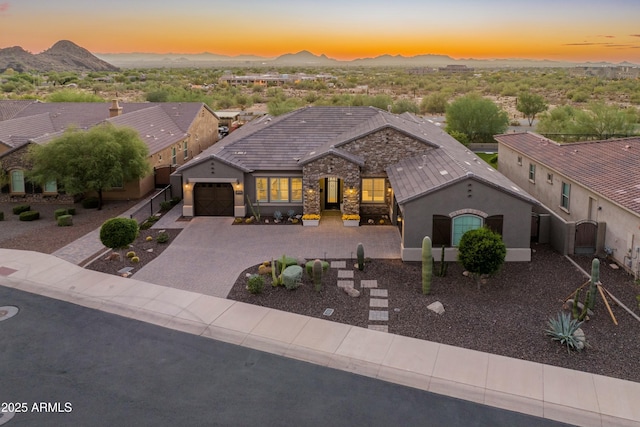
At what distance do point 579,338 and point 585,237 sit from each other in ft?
29.5

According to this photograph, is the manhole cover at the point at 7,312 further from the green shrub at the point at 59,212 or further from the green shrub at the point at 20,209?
the green shrub at the point at 20,209

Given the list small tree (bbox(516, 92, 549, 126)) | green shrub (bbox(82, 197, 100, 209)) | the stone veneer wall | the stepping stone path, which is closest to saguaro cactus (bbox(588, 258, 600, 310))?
the stepping stone path

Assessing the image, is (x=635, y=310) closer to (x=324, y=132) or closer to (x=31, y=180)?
(x=324, y=132)

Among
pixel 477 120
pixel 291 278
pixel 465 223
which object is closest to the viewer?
pixel 291 278

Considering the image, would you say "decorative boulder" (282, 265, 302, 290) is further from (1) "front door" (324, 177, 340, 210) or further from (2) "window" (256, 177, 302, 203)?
(1) "front door" (324, 177, 340, 210)

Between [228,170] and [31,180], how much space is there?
→ 1153 centimetres

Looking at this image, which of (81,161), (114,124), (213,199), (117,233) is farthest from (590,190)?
(114,124)

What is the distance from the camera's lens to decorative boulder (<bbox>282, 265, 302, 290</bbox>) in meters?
20.3

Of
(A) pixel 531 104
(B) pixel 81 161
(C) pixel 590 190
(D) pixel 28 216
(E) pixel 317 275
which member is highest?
(A) pixel 531 104

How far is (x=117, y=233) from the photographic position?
76.7ft

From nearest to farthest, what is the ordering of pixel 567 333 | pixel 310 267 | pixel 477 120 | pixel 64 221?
pixel 567 333, pixel 310 267, pixel 64 221, pixel 477 120

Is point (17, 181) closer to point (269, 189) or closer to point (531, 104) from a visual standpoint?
point (269, 189)

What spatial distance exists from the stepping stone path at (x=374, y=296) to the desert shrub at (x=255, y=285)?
2.93 meters

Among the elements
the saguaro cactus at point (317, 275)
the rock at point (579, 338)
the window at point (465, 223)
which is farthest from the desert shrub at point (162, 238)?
the rock at point (579, 338)
